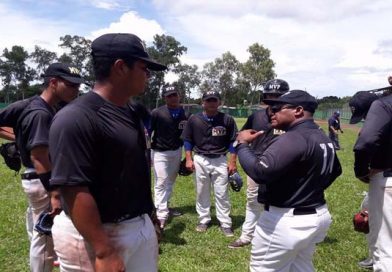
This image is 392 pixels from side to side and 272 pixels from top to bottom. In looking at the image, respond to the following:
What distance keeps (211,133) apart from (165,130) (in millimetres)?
847

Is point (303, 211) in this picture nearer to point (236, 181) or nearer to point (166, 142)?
point (236, 181)

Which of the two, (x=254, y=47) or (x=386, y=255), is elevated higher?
(x=254, y=47)

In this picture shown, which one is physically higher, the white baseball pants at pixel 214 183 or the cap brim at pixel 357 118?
the cap brim at pixel 357 118

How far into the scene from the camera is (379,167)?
387 centimetres

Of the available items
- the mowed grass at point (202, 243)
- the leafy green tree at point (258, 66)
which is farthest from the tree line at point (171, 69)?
the mowed grass at point (202, 243)

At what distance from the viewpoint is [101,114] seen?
224cm

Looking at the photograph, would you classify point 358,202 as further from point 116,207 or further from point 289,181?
point 116,207

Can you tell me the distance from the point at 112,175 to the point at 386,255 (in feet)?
9.15

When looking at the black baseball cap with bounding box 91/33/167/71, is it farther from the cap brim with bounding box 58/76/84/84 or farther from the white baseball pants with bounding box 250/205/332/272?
the white baseball pants with bounding box 250/205/332/272

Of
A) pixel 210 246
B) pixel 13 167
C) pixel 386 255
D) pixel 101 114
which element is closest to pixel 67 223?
pixel 101 114

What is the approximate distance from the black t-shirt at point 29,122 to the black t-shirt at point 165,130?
3156 mm

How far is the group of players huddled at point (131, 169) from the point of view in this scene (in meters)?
2.18

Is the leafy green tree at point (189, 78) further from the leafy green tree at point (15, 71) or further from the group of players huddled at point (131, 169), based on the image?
the group of players huddled at point (131, 169)

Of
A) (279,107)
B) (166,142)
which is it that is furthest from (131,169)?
(166,142)
